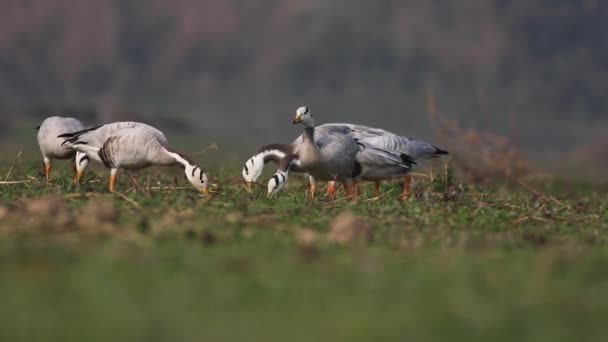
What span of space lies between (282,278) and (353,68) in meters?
138

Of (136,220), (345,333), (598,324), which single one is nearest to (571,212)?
(136,220)

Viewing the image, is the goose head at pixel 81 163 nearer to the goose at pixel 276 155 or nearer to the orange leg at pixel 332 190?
the goose at pixel 276 155

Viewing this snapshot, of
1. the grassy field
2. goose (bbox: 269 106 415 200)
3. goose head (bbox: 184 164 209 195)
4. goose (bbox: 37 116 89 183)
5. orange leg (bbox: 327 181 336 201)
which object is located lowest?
the grassy field

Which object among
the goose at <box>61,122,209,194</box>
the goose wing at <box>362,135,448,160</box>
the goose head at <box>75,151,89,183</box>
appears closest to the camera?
the goose at <box>61,122,209,194</box>

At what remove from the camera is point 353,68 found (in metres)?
143

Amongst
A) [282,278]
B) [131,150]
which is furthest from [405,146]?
[282,278]

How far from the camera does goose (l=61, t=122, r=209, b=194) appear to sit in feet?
44.0

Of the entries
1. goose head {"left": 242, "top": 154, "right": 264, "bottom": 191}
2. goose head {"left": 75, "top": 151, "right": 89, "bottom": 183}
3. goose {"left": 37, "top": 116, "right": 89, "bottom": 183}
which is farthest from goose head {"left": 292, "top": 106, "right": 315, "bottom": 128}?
goose {"left": 37, "top": 116, "right": 89, "bottom": 183}

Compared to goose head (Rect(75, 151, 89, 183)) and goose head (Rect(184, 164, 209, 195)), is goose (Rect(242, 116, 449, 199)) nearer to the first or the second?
goose head (Rect(184, 164, 209, 195))

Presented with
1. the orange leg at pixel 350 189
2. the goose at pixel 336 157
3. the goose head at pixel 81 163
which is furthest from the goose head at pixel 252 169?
the goose head at pixel 81 163

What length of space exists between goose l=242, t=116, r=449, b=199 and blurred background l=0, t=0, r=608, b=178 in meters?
94.6

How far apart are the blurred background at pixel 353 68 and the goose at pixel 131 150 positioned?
96.1 meters

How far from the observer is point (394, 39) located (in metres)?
150

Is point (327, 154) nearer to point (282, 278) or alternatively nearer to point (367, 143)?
point (367, 143)
